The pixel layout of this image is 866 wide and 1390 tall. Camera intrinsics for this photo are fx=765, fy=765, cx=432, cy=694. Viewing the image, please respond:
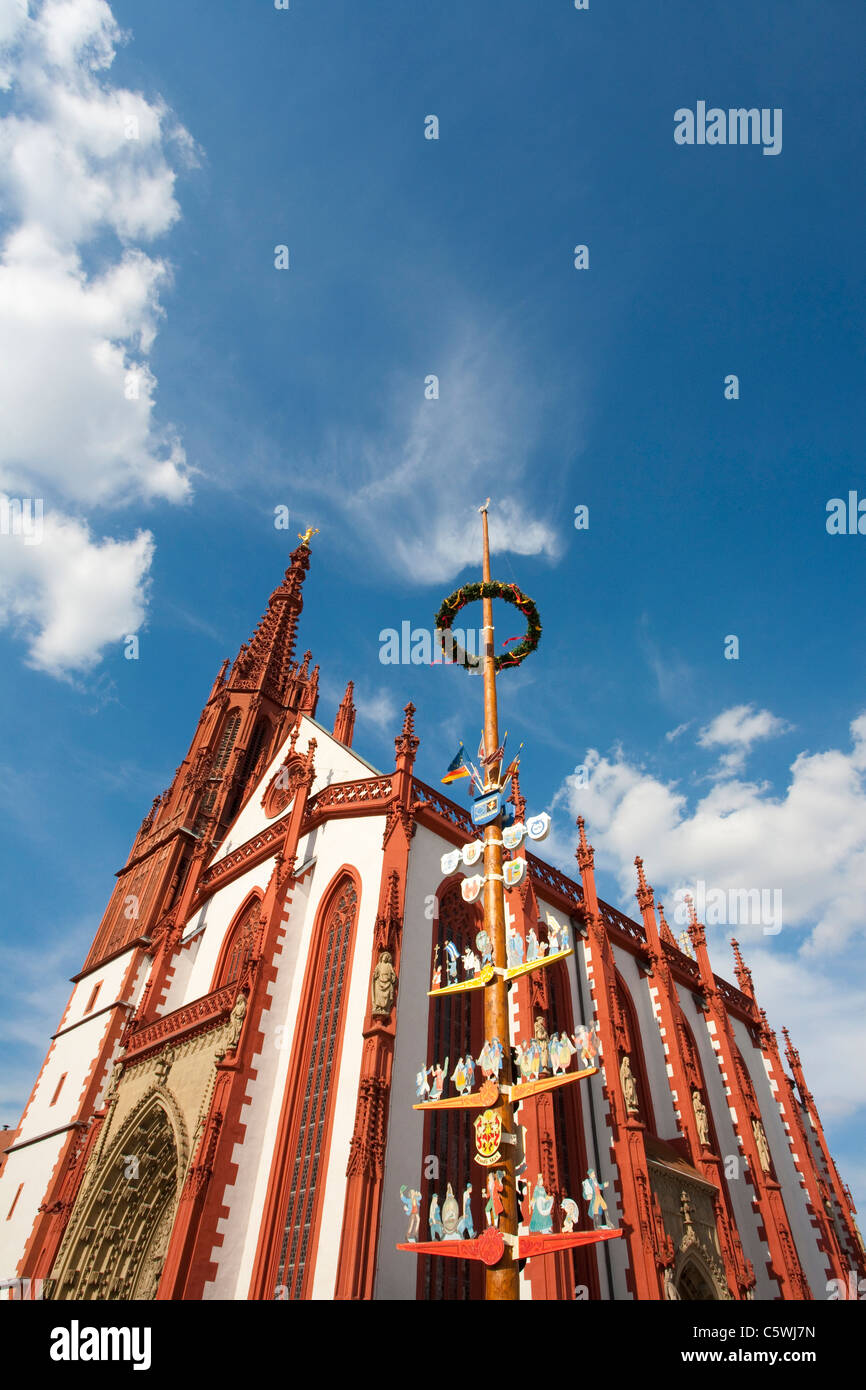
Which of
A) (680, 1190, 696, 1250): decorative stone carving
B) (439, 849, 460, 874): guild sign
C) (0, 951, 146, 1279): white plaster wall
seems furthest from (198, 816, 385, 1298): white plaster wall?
(0, 951, 146, 1279): white plaster wall

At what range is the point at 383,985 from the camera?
14.7 m

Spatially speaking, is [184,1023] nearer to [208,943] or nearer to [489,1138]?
[208,943]

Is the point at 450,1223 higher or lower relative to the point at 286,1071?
lower

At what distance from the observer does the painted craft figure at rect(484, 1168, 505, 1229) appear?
8.51m

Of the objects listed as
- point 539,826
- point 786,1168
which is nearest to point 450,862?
point 539,826

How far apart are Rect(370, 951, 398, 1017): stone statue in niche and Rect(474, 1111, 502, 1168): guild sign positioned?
5.59m

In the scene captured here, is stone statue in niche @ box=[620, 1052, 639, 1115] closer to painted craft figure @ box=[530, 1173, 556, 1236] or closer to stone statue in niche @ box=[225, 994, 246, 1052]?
stone statue in niche @ box=[225, 994, 246, 1052]

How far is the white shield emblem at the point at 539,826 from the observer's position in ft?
36.2

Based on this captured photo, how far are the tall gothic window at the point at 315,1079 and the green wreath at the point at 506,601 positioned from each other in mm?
6544

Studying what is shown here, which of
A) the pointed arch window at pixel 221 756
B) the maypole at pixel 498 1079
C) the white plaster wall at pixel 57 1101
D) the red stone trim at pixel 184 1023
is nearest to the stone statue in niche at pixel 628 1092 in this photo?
the maypole at pixel 498 1079

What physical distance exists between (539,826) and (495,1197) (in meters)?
4.56

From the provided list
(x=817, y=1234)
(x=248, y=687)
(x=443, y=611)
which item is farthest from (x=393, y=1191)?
(x=248, y=687)
